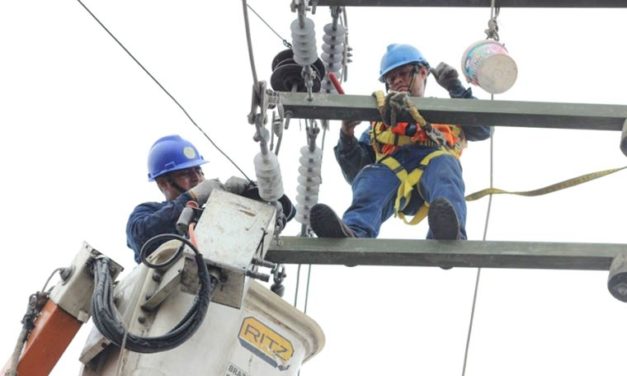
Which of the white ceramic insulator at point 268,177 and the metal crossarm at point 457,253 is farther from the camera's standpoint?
the metal crossarm at point 457,253

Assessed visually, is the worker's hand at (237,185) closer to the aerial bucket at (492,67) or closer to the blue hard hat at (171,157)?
the aerial bucket at (492,67)

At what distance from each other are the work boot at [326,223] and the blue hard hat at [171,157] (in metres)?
1.35

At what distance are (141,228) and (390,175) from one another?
157 centimetres

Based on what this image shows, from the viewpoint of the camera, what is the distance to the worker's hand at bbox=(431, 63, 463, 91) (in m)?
7.46

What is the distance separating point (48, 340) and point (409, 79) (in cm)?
308

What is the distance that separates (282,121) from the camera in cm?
594

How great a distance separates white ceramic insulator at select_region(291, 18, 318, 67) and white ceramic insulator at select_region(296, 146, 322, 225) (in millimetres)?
711

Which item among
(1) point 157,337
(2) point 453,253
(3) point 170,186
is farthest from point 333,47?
(1) point 157,337

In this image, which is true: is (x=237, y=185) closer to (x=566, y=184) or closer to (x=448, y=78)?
(x=566, y=184)

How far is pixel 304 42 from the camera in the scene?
609 cm

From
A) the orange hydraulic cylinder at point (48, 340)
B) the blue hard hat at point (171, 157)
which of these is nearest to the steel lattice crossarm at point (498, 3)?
the blue hard hat at point (171, 157)

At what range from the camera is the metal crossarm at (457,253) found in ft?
19.9

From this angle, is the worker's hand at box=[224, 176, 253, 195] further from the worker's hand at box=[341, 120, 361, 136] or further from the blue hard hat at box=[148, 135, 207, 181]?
the worker's hand at box=[341, 120, 361, 136]

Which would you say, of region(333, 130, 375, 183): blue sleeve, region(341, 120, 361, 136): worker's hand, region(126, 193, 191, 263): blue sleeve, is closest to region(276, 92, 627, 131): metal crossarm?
region(126, 193, 191, 263): blue sleeve
